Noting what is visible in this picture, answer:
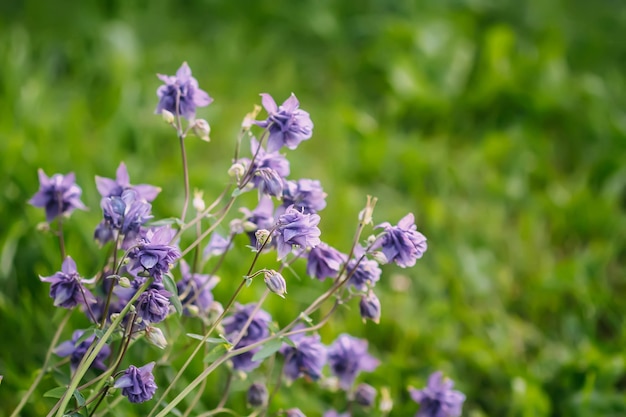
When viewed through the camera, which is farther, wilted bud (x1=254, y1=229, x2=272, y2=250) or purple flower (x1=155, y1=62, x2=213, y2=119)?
purple flower (x1=155, y1=62, x2=213, y2=119)

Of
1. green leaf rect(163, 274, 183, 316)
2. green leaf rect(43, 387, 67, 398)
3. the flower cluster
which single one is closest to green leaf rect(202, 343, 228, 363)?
the flower cluster

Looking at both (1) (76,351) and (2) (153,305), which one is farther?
(1) (76,351)

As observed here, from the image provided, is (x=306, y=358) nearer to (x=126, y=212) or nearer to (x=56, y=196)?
(x=126, y=212)

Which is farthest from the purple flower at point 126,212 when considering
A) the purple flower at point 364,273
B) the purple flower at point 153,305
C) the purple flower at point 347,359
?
the purple flower at point 347,359

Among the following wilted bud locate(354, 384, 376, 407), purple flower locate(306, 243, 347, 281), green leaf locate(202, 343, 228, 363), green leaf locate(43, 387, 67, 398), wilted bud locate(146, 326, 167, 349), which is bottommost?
green leaf locate(43, 387, 67, 398)

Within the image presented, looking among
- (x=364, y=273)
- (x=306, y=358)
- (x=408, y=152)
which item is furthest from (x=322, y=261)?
(x=408, y=152)

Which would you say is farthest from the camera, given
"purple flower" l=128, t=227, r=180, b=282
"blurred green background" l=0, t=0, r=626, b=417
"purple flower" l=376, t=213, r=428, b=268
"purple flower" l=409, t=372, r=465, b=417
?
"blurred green background" l=0, t=0, r=626, b=417

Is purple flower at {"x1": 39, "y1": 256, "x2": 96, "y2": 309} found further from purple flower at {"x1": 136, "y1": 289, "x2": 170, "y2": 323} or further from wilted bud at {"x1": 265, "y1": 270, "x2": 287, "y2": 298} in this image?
wilted bud at {"x1": 265, "y1": 270, "x2": 287, "y2": 298}
